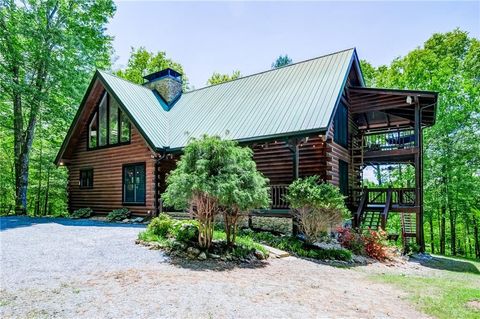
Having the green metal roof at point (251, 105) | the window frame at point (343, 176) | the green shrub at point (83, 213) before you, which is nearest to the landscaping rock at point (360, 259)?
the window frame at point (343, 176)

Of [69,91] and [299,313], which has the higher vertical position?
[69,91]

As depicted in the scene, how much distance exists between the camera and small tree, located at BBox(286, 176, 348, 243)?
8.59 m

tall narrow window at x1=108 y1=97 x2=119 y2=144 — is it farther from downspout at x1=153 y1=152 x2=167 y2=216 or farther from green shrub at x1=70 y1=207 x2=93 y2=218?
green shrub at x1=70 y1=207 x2=93 y2=218

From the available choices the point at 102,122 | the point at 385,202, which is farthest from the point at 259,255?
the point at 102,122

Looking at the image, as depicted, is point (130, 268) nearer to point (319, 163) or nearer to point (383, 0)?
point (319, 163)

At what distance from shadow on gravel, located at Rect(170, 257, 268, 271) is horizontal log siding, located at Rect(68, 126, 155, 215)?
7.15 m

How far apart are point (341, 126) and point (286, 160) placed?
3.13 meters

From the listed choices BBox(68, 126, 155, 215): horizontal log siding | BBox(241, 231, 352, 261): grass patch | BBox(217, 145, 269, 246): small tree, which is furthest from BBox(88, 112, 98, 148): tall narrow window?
BBox(217, 145, 269, 246): small tree

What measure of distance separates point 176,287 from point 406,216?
485 inches

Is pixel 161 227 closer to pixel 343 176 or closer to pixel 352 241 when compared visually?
Result: pixel 352 241

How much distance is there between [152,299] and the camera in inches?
166

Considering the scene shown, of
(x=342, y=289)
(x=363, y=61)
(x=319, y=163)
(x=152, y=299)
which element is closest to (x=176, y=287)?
(x=152, y=299)

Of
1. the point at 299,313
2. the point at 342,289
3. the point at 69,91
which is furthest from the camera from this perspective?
the point at 69,91

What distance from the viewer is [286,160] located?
11.4 metres
